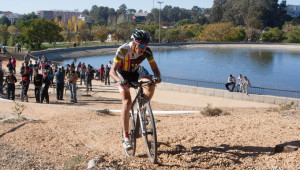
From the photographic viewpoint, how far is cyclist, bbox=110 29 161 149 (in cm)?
536

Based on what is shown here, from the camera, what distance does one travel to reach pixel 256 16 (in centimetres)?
11612

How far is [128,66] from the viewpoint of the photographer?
18.4ft

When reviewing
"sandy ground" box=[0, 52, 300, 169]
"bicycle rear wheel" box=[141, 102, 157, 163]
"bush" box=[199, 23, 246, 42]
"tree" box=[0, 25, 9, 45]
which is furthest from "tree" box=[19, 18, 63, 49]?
"bicycle rear wheel" box=[141, 102, 157, 163]

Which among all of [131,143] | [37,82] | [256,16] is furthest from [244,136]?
[256,16]

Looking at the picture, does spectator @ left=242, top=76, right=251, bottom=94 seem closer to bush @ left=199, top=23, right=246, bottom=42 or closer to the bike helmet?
the bike helmet

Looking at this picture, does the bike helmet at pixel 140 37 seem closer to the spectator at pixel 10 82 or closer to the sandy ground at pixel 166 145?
the sandy ground at pixel 166 145

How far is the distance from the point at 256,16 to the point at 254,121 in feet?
384

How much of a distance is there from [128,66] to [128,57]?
0.56 ft

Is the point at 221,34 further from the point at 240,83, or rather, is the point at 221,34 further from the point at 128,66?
the point at 128,66

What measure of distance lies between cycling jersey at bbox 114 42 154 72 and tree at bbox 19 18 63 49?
2143 inches

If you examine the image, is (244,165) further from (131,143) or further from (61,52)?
(61,52)

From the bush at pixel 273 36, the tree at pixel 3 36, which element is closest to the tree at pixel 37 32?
the tree at pixel 3 36

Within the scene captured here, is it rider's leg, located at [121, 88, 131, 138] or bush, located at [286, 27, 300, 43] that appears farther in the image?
bush, located at [286, 27, 300, 43]

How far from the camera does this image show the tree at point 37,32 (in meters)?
56.0
